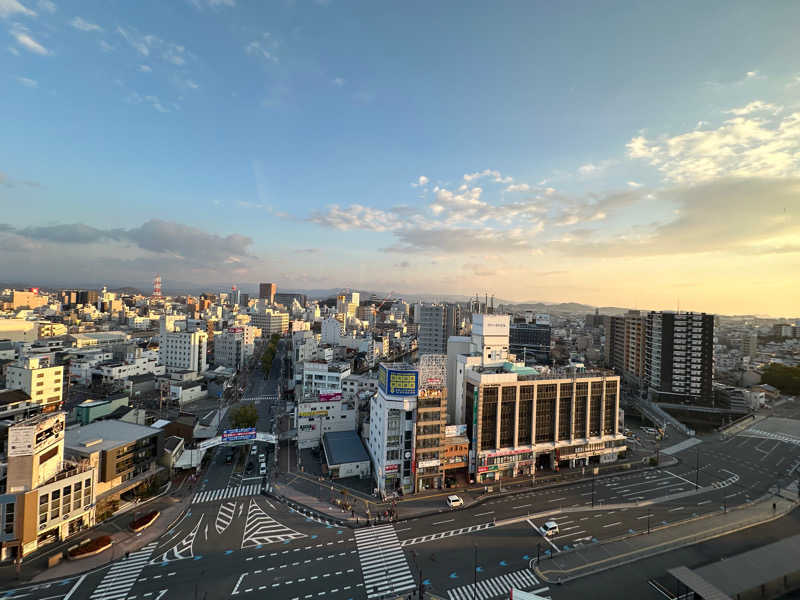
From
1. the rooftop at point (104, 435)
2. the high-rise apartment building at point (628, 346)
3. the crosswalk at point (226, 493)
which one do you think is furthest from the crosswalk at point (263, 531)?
the high-rise apartment building at point (628, 346)

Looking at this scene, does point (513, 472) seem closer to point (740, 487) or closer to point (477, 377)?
point (477, 377)

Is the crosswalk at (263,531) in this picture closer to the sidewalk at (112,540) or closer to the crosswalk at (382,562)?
the crosswalk at (382,562)

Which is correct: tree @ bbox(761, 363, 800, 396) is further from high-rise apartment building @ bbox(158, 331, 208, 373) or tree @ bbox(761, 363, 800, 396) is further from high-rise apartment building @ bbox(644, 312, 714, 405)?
high-rise apartment building @ bbox(158, 331, 208, 373)

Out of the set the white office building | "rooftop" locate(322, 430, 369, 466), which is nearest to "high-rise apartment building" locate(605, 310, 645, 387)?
"rooftop" locate(322, 430, 369, 466)

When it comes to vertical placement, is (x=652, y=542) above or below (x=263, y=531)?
above

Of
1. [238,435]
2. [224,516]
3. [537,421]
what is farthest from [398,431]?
[238,435]

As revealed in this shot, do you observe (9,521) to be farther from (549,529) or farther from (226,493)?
(549,529)
